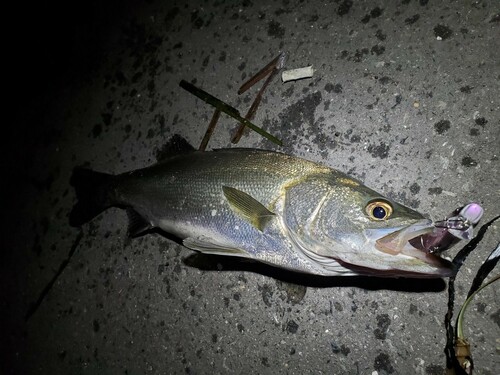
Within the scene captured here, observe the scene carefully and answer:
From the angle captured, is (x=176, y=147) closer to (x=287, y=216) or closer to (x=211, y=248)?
(x=211, y=248)

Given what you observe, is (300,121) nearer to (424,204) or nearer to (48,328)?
(424,204)

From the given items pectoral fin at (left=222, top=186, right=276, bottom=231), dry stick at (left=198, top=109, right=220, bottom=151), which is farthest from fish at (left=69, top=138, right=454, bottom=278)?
dry stick at (left=198, top=109, right=220, bottom=151)

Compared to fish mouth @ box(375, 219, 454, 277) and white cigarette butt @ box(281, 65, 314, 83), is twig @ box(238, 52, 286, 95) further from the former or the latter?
fish mouth @ box(375, 219, 454, 277)

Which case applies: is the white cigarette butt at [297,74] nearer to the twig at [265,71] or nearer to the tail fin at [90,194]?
the twig at [265,71]

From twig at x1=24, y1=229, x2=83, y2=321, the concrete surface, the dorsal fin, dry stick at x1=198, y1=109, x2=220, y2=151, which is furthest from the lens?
twig at x1=24, y1=229, x2=83, y2=321

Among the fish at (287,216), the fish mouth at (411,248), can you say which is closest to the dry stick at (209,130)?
the fish at (287,216)

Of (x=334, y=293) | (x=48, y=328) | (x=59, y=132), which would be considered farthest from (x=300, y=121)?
(x=48, y=328)

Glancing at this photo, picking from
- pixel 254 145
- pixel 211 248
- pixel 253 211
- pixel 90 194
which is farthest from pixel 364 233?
pixel 90 194

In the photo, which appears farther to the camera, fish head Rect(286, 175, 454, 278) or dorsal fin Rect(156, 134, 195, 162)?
dorsal fin Rect(156, 134, 195, 162)
